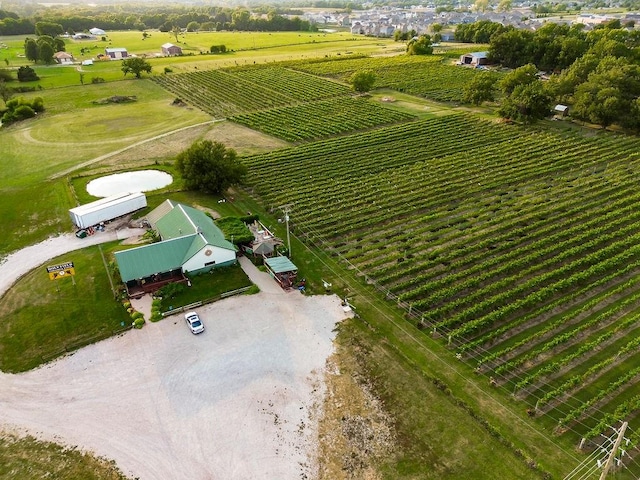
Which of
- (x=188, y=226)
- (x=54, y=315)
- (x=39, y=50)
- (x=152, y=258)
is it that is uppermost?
(x=39, y=50)

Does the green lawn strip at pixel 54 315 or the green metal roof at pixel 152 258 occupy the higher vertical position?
the green metal roof at pixel 152 258

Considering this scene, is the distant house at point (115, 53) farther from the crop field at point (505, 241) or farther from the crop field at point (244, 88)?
A: the crop field at point (505, 241)

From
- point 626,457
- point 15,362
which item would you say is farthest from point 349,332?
point 15,362

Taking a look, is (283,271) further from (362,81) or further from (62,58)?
(62,58)

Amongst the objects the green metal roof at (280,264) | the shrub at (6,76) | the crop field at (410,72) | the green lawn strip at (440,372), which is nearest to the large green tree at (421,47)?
the crop field at (410,72)

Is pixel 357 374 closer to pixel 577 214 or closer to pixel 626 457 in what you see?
pixel 626 457

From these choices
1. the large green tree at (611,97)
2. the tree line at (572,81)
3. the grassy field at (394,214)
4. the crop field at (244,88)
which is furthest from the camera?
the crop field at (244,88)

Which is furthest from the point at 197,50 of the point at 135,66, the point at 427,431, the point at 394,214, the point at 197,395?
the point at 427,431
